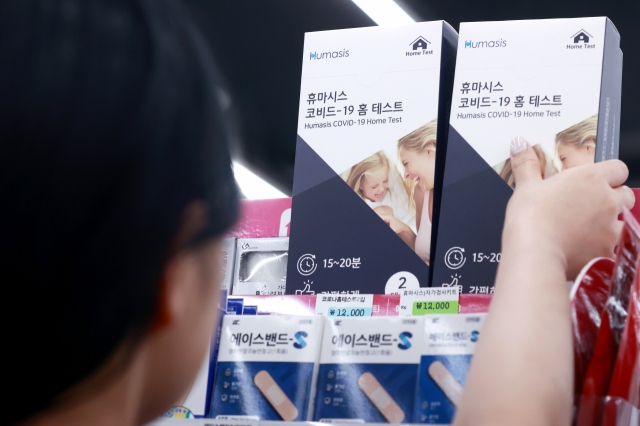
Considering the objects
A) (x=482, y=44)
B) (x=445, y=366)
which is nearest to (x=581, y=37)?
(x=482, y=44)

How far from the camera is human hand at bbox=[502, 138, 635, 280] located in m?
0.87

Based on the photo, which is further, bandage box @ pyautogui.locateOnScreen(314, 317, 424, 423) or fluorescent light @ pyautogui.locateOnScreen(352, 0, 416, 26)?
fluorescent light @ pyautogui.locateOnScreen(352, 0, 416, 26)

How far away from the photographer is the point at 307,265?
1.43 metres

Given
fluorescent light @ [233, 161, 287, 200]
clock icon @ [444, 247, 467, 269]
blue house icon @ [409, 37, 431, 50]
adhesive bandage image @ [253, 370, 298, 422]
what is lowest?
adhesive bandage image @ [253, 370, 298, 422]

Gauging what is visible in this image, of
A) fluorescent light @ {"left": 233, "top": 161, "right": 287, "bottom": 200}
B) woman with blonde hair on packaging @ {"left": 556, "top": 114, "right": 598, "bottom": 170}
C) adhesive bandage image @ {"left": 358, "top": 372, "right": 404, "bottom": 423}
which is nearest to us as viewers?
adhesive bandage image @ {"left": 358, "top": 372, "right": 404, "bottom": 423}

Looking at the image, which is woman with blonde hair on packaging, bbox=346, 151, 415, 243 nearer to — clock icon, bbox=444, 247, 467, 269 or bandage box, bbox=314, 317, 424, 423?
clock icon, bbox=444, 247, 467, 269

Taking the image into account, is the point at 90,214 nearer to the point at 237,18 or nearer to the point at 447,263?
the point at 447,263

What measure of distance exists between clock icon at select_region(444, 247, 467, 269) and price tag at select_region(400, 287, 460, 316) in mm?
134

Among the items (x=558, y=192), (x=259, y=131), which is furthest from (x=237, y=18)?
(x=558, y=192)

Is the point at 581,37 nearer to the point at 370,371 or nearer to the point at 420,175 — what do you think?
the point at 420,175

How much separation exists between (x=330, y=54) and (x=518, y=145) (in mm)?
409

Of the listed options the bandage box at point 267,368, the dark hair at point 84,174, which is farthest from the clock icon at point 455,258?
the dark hair at point 84,174

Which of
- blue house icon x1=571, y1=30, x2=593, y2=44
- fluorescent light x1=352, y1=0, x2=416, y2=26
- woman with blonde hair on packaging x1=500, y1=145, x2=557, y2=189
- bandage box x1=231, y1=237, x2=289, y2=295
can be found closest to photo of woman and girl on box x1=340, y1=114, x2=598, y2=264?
woman with blonde hair on packaging x1=500, y1=145, x2=557, y2=189

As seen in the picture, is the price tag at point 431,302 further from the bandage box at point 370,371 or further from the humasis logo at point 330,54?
the humasis logo at point 330,54
